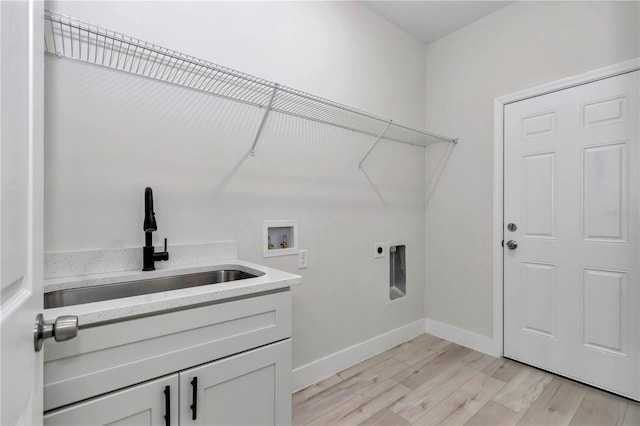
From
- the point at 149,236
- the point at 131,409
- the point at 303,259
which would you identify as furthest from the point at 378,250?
the point at 131,409

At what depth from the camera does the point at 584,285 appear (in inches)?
81.0

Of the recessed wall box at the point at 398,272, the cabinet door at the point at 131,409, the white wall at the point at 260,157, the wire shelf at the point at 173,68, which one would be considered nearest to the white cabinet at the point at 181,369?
the cabinet door at the point at 131,409

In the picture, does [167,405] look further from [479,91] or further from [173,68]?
[479,91]

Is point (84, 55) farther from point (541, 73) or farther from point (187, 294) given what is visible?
point (541, 73)

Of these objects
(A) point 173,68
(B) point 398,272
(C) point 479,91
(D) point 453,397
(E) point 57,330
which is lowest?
(D) point 453,397

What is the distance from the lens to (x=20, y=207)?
45 centimetres

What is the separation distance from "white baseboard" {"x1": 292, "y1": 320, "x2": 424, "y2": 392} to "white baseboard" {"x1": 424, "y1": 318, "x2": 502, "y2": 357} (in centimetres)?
10

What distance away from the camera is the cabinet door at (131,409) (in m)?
0.84

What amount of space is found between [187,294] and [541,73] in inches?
107

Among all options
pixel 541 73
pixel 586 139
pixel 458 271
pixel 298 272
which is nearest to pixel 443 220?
pixel 458 271

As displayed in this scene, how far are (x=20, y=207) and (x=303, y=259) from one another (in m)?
1.66

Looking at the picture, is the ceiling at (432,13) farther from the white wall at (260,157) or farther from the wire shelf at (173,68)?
the wire shelf at (173,68)

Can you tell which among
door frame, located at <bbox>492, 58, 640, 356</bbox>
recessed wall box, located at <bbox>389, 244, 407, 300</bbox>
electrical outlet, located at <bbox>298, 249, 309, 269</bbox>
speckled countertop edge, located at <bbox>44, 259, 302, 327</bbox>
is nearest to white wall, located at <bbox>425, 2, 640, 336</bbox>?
door frame, located at <bbox>492, 58, 640, 356</bbox>

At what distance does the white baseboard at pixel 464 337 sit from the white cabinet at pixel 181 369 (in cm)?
193
